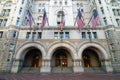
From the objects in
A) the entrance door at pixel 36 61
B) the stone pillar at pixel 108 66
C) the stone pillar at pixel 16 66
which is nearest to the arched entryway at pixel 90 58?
the stone pillar at pixel 108 66

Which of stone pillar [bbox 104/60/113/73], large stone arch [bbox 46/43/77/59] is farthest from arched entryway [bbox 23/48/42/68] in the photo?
stone pillar [bbox 104/60/113/73]

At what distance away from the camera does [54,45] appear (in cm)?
2592

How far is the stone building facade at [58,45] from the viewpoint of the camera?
2459 cm

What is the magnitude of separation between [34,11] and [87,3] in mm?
21131

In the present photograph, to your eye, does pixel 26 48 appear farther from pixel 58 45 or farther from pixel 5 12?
pixel 5 12

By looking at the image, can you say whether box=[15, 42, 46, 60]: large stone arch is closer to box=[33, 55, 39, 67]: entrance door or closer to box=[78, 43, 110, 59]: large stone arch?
box=[33, 55, 39, 67]: entrance door

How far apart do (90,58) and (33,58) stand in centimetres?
1604

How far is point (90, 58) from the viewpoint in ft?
94.8

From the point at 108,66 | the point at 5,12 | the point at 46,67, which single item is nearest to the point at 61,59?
the point at 46,67

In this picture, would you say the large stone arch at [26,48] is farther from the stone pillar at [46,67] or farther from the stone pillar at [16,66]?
the stone pillar at [46,67]

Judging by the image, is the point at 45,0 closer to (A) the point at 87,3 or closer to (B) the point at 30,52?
(A) the point at 87,3

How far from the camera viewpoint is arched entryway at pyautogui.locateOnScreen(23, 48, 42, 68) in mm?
28052

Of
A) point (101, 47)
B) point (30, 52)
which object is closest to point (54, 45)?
point (30, 52)

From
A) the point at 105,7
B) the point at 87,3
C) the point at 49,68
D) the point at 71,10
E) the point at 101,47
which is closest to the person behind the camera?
the point at 49,68
